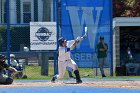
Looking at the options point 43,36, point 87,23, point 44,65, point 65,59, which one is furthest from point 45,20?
point 65,59

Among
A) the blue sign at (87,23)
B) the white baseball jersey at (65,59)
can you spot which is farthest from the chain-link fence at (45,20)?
the white baseball jersey at (65,59)

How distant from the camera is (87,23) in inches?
1023

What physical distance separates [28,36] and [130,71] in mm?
5352

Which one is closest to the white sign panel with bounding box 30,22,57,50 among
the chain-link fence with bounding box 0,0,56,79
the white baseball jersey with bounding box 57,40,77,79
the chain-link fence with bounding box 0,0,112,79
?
the chain-link fence with bounding box 0,0,112,79

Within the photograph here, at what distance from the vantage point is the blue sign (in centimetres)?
2581

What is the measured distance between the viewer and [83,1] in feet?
85.3

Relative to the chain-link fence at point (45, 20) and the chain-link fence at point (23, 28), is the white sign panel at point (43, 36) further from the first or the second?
the chain-link fence at point (23, 28)

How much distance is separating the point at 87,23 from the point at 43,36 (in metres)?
2.23

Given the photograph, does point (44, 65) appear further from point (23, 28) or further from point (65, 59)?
point (65, 59)

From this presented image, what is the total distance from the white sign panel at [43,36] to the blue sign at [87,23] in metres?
0.69

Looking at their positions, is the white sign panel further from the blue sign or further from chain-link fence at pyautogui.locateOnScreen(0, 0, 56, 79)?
the blue sign

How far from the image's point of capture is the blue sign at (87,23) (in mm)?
25812

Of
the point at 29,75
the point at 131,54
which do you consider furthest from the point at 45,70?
the point at 131,54

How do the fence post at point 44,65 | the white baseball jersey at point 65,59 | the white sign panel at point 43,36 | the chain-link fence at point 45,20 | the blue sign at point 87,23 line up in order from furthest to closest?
the blue sign at point 87,23 < the fence post at point 44,65 < the chain-link fence at point 45,20 < the white sign panel at point 43,36 < the white baseball jersey at point 65,59
